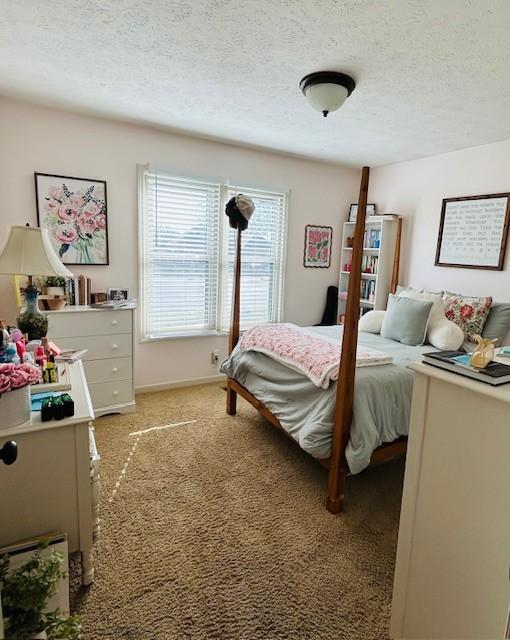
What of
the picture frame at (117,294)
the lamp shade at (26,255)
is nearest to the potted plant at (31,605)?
the lamp shade at (26,255)

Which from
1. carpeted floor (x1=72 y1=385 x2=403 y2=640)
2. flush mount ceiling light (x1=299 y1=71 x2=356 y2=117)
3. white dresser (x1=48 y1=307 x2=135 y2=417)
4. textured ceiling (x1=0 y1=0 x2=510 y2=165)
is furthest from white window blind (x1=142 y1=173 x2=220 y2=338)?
flush mount ceiling light (x1=299 y1=71 x2=356 y2=117)

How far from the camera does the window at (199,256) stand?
3508 mm

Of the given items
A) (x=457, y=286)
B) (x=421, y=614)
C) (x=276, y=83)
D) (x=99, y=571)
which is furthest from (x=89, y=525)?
(x=457, y=286)

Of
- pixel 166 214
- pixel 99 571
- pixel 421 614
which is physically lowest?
pixel 99 571

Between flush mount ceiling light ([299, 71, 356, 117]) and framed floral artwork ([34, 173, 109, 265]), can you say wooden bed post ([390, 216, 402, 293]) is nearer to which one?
flush mount ceiling light ([299, 71, 356, 117])

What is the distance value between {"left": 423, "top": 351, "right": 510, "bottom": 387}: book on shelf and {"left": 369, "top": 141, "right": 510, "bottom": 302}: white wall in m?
2.62

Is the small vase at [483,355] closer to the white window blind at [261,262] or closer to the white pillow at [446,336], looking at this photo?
the white pillow at [446,336]

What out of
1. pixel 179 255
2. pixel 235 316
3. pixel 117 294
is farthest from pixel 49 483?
pixel 179 255

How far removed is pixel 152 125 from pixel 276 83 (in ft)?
4.58

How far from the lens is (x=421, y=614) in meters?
1.21

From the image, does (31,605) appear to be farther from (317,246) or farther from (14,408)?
(317,246)

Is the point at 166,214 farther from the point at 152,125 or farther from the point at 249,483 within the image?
the point at 249,483

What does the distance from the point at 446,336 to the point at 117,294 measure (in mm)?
2792

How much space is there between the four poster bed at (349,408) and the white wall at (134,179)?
1626mm
